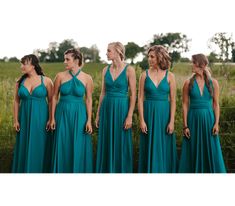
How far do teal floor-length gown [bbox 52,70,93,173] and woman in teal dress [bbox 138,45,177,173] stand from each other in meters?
0.80

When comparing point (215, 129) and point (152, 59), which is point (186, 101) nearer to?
point (215, 129)

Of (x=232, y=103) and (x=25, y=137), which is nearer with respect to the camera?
(x=25, y=137)

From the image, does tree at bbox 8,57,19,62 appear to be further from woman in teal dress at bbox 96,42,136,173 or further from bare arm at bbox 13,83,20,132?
woman in teal dress at bbox 96,42,136,173

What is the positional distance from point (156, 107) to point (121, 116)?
1.60 ft

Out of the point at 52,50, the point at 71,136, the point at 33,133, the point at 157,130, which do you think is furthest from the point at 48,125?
the point at 157,130

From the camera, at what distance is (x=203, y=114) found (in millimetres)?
6328

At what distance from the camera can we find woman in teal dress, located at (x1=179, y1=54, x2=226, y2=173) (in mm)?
6297

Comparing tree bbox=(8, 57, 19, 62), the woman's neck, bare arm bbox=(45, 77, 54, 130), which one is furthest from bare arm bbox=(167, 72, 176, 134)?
tree bbox=(8, 57, 19, 62)

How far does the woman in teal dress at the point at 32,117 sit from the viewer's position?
645 cm

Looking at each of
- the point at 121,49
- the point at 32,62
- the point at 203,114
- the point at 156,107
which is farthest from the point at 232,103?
the point at 32,62

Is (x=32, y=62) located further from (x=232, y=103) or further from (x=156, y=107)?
(x=232, y=103)

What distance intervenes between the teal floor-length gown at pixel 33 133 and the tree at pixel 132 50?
1.52 metres

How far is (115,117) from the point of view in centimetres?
632

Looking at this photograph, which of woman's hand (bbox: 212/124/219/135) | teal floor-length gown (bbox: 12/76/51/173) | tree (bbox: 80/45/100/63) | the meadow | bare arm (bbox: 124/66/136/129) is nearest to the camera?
bare arm (bbox: 124/66/136/129)
